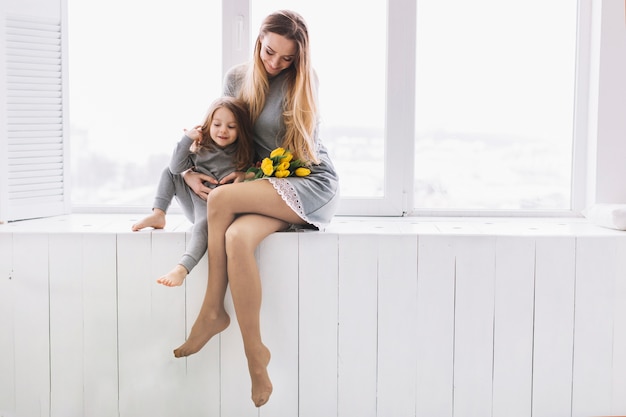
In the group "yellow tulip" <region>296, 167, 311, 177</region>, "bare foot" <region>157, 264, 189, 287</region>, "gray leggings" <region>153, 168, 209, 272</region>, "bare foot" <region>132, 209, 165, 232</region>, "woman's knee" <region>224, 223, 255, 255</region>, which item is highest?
"yellow tulip" <region>296, 167, 311, 177</region>

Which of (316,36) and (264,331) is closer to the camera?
(264,331)

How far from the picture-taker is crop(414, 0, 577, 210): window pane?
2350 millimetres

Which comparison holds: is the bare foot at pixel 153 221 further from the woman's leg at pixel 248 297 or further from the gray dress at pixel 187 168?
the woman's leg at pixel 248 297

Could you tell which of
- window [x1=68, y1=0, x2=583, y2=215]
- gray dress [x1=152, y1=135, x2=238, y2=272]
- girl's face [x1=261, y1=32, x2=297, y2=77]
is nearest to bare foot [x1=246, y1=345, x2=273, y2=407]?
gray dress [x1=152, y1=135, x2=238, y2=272]

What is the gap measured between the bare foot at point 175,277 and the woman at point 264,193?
8 centimetres

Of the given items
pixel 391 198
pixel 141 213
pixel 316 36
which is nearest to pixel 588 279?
pixel 391 198

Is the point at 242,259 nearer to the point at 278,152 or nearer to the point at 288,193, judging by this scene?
the point at 288,193

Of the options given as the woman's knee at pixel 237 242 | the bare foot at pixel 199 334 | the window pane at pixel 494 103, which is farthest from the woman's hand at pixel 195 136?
the window pane at pixel 494 103

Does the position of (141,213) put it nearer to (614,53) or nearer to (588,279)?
(588,279)

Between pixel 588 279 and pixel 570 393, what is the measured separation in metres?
0.35

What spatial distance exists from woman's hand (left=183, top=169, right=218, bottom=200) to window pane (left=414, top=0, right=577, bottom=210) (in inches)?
30.8

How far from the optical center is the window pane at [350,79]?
2330mm

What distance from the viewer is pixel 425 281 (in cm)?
199

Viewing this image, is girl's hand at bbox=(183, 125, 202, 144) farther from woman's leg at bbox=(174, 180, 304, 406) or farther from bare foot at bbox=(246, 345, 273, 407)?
bare foot at bbox=(246, 345, 273, 407)
